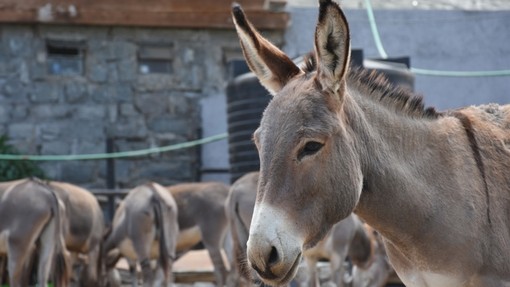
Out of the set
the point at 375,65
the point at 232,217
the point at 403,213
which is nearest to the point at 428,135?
the point at 403,213

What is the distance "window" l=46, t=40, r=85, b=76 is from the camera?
18.9m

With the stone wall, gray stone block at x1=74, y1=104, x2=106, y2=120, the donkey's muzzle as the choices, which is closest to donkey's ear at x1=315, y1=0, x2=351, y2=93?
the donkey's muzzle

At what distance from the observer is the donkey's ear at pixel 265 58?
520 centimetres

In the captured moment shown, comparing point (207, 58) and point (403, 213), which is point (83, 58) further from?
point (403, 213)

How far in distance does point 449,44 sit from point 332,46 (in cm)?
1577

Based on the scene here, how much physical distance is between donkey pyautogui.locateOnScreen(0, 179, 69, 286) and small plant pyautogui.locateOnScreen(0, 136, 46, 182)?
390 centimetres

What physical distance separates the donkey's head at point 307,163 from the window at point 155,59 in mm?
14412

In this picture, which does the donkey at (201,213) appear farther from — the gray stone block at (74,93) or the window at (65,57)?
the window at (65,57)

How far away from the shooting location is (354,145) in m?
5.02

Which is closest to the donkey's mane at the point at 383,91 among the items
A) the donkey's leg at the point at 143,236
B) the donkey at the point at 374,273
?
the donkey's leg at the point at 143,236

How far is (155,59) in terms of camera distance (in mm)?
19484

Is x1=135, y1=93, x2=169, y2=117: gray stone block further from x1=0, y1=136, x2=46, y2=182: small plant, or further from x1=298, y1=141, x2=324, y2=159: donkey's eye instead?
x1=298, y1=141, x2=324, y2=159: donkey's eye

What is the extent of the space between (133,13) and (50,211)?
6303 millimetres

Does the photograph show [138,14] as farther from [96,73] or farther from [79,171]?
[79,171]
